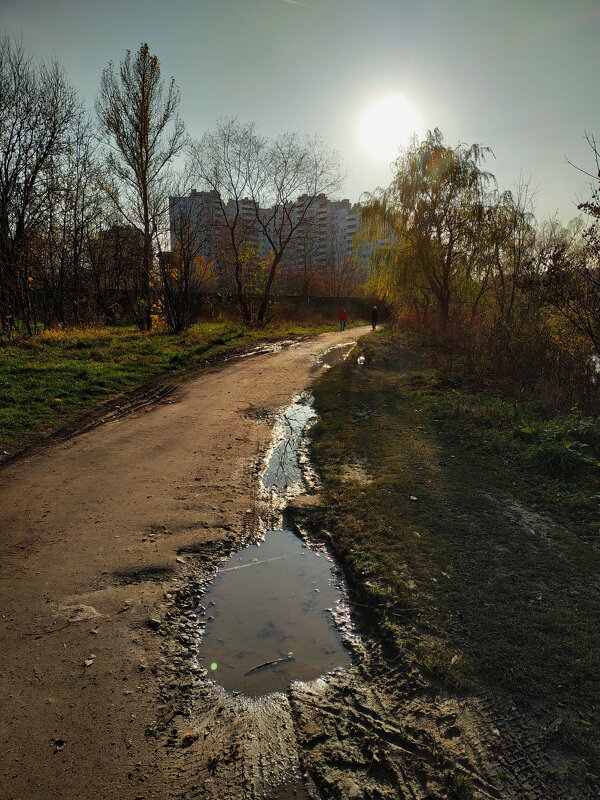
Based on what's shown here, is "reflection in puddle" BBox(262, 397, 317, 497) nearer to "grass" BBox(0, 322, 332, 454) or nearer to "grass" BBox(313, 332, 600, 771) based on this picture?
"grass" BBox(313, 332, 600, 771)

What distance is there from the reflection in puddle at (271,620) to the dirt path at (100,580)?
396 millimetres

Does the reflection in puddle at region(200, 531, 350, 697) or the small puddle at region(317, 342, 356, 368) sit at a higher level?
the small puddle at region(317, 342, 356, 368)

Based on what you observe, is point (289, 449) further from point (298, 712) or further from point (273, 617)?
point (298, 712)

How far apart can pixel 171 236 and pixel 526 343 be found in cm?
1770

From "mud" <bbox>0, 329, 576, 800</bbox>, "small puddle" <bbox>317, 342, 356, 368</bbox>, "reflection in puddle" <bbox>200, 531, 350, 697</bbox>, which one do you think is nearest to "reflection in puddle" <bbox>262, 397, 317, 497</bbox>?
"mud" <bbox>0, 329, 576, 800</bbox>

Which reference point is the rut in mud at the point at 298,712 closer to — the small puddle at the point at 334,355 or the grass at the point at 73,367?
the grass at the point at 73,367

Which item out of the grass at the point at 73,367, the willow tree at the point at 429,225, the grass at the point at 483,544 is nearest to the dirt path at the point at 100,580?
the grass at the point at 73,367

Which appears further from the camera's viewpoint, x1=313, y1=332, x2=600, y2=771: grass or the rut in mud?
A: x1=313, y1=332, x2=600, y2=771: grass

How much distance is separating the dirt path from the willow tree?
14.1 m

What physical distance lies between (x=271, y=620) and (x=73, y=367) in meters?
9.27

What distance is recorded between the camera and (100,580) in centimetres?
370

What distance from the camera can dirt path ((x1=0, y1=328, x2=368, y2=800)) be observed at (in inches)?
90.6

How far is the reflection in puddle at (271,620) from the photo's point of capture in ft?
9.59

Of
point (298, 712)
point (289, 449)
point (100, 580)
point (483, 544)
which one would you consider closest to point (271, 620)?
point (298, 712)
